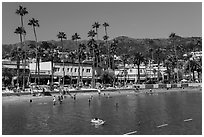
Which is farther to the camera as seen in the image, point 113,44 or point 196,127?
point 113,44

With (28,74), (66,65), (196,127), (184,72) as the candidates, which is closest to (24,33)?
(28,74)

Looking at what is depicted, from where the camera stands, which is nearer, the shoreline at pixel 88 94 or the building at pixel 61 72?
the shoreline at pixel 88 94

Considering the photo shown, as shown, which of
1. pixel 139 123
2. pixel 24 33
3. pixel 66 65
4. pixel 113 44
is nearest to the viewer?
pixel 139 123

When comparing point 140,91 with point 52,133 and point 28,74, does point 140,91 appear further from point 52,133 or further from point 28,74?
point 52,133

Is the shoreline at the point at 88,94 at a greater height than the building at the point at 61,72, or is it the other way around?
Answer: the building at the point at 61,72

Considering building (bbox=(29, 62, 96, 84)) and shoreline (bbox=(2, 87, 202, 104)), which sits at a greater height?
building (bbox=(29, 62, 96, 84))

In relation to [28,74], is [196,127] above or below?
below

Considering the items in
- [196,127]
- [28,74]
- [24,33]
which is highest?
[24,33]

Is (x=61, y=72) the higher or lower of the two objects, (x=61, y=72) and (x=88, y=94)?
the higher

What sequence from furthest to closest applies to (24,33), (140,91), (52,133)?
(140,91) → (24,33) → (52,133)

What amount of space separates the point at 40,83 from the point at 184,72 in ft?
248

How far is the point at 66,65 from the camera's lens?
10112cm

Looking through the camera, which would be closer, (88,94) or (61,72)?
(88,94)

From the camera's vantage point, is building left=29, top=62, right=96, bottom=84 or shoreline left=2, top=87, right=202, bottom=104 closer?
shoreline left=2, top=87, right=202, bottom=104
